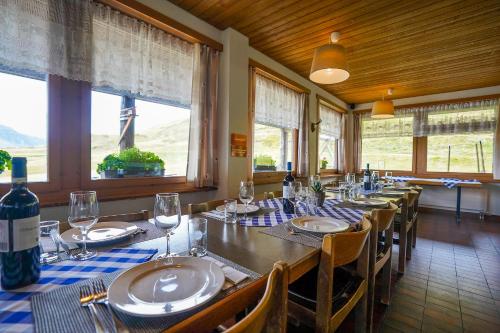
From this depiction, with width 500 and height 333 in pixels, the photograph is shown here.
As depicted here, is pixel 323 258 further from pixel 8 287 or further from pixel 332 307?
pixel 8 287

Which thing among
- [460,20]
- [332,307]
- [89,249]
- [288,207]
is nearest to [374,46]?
[460,20]

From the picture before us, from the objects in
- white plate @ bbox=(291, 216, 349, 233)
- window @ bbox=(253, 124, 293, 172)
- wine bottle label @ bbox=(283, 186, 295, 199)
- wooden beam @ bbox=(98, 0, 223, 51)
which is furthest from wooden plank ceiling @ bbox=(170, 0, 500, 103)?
white plate @ bbox=(291, 216, 349, 233)

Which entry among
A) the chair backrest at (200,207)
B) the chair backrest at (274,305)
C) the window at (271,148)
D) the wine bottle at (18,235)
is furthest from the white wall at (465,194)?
the wine bottle at (18,235)

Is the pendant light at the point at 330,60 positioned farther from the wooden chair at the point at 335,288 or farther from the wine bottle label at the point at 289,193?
the wooden chair at the point at 335,288

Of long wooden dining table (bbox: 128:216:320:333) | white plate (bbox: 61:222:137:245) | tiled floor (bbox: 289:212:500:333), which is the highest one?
white plate (bbox: 61:222:137:245)

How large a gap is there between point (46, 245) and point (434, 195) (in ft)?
20.0

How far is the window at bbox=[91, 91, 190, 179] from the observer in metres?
1.93

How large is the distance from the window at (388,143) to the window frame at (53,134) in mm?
5922

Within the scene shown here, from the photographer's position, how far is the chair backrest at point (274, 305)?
0.45 m

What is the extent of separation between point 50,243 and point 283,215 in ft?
3.56

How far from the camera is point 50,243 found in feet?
2.81

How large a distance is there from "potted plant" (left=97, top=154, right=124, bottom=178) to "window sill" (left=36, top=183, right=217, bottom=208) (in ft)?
0.42

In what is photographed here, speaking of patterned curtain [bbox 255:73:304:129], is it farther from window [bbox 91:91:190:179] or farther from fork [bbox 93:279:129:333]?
fork [bbox 93:279:129:333]

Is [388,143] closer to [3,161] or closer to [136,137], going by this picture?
[136,137]
